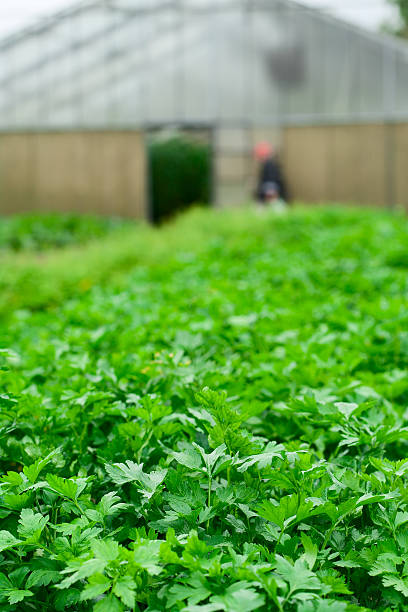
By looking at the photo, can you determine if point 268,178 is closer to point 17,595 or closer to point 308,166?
point 308,166

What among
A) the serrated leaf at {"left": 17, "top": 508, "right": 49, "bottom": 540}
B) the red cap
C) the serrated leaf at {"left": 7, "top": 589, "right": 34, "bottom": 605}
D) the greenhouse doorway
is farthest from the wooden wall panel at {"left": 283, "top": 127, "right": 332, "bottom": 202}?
the serrated leaf at {"left": 7, "top": 589, "right": 34, "bottom": 605}

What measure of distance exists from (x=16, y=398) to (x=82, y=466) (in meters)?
0.24

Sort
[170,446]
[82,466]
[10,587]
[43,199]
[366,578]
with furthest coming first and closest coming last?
1. [43,199]
2. [170,446]
3. [82,466]
4. [366,578]
5. [10,587]

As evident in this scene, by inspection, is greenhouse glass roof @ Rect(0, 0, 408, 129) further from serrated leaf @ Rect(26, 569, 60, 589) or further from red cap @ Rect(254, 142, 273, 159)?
serrated leaf @ Rect(26, 569, 60, 589)

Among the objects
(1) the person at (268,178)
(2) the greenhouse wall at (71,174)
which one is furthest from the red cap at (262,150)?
(2) the greenhouse wall at (71,174)

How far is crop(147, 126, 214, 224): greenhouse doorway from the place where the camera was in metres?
18.2

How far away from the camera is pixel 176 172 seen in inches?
749

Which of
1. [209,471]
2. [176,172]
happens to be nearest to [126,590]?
[209,471]

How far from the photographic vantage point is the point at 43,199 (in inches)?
750

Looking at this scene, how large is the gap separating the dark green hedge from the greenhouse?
88 cm

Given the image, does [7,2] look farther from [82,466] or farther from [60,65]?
[82,466]

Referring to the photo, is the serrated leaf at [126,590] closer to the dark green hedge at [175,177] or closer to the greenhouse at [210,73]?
the greenhouse at [210,73]

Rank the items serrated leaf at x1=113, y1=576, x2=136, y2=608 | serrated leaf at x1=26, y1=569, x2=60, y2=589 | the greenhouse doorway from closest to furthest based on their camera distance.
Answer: serrated leaf at x1=113, y1=576, x2=136, y2=608 < serrated leaf at x1=26, y1=569, x2=60, y2=589 < the greenhouse doorway

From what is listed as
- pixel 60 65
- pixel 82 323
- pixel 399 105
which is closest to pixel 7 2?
pixel 60 65
